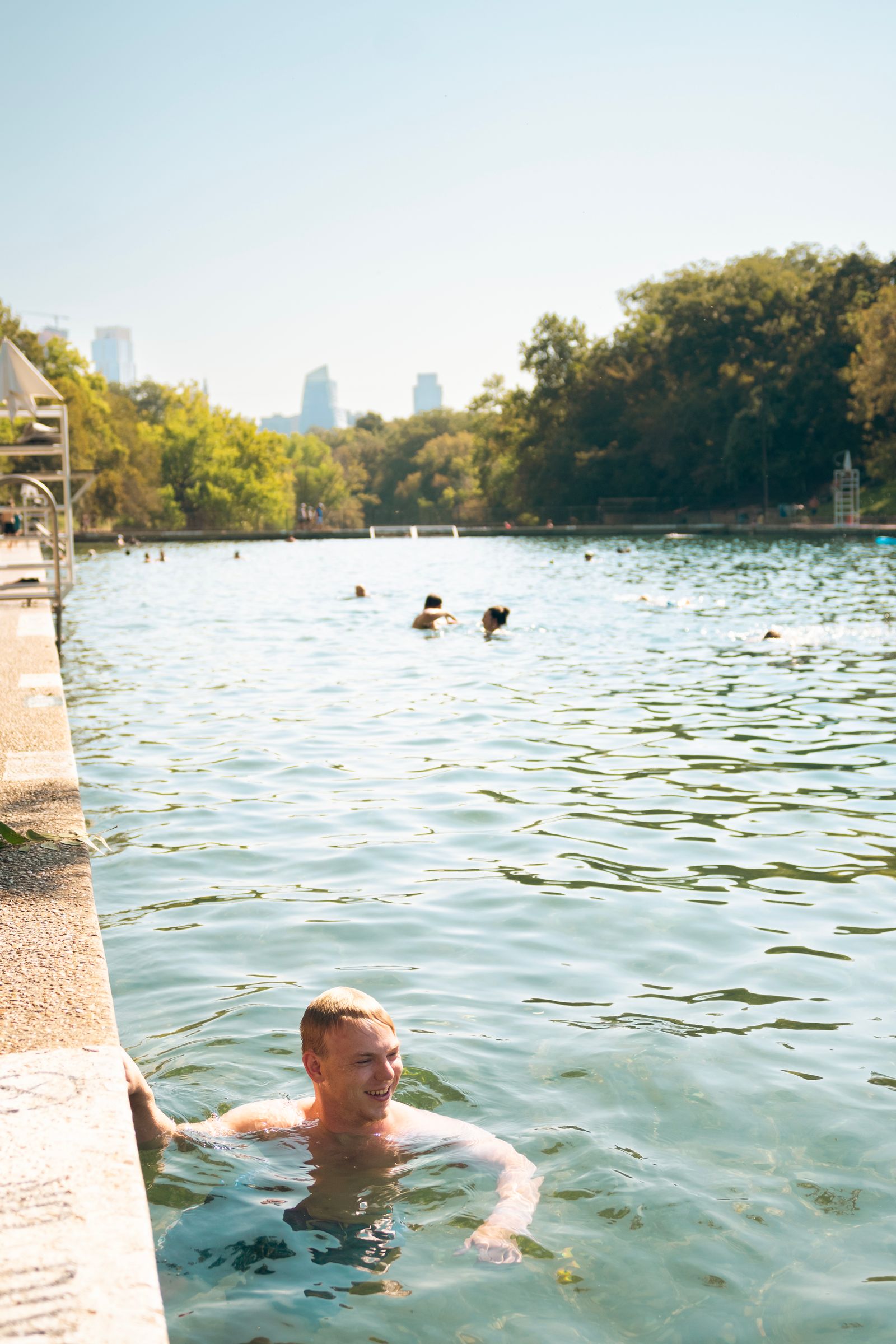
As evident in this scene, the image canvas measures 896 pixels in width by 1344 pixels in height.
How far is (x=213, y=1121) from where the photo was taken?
3.90 meters

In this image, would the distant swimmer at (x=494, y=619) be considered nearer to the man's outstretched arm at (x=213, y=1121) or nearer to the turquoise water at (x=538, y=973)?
the turquoise water at (x=538, y=973)

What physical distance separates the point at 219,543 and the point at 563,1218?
67.2 meters

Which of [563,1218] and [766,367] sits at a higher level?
[766,367]

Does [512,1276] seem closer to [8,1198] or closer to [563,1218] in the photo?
[563,1218]

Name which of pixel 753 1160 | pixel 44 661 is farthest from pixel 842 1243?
pixel 44 661

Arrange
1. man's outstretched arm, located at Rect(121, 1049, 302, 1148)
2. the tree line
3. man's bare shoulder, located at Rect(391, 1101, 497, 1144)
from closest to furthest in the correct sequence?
1. man's outstretched arm, located at Rect(121, 1049, 302, 1148)
2. man's bare shoulder, located at Rect(391, 1101, 497, 1144)
3. the tree line

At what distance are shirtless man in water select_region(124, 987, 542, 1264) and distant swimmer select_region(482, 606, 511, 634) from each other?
15602 millimetres

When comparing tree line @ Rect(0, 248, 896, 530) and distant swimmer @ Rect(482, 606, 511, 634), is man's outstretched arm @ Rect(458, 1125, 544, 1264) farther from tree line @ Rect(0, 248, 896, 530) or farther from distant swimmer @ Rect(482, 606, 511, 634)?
tree line @ Rect(0, 248, 896, 530)

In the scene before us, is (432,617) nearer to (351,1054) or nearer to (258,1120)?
(258,1120)

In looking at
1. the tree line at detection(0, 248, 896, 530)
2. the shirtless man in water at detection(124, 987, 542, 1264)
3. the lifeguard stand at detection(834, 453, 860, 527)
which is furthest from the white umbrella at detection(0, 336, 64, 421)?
the lifeguard stand at detection(834, 453, 860, 527)

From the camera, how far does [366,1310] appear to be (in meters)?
3.08

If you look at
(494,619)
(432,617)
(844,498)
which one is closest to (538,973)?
(494,619)

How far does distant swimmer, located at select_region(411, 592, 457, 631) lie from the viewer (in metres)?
20.2

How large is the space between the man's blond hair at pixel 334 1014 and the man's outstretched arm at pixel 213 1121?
1.26 feet
